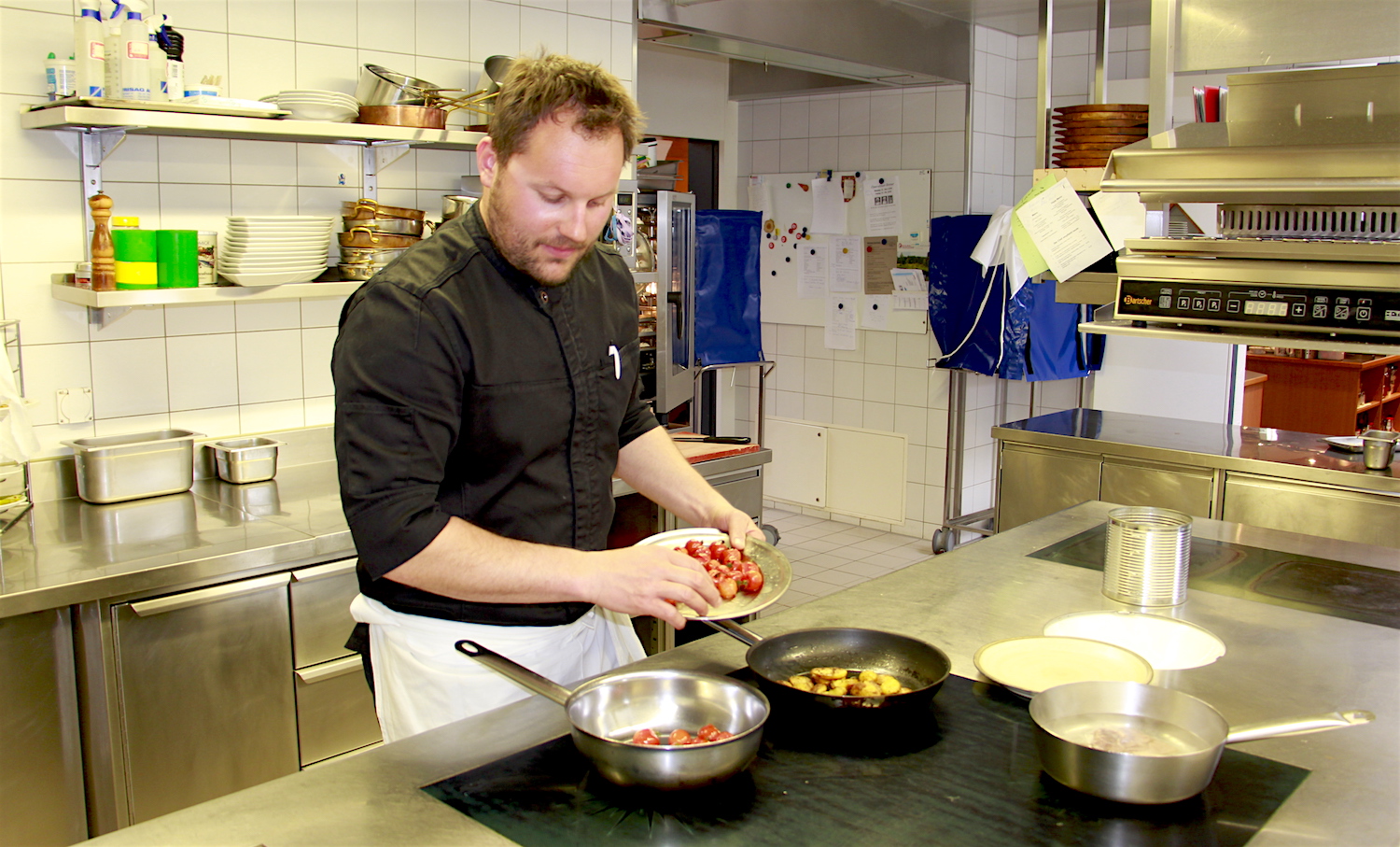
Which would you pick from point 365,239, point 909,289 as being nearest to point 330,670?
point 365,239

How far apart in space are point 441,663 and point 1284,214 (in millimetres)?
1764

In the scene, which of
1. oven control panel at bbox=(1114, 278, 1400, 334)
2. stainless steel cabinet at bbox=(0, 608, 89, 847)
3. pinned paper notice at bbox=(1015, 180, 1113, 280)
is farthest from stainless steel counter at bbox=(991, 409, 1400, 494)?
stainless steel cabinet at bbox=(0, 608, 89, 847)

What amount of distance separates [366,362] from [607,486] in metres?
0.50

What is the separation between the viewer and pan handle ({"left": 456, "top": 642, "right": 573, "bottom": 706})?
4.43 feet

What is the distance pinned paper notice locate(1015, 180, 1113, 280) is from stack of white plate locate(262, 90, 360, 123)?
6.19ft

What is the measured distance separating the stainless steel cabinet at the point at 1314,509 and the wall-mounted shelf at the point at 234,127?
270 centimetres

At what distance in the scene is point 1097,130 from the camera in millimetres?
3156

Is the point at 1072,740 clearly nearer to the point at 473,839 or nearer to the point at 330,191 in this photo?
the point at 473,839

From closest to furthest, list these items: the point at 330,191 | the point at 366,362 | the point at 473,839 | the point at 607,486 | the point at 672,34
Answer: the point at 473,839 → the point at 366,362 → the point at 607,486 → the point at 330,191 → the point at 672,34

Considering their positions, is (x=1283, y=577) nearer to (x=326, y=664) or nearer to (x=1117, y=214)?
(x=1117, y=214)

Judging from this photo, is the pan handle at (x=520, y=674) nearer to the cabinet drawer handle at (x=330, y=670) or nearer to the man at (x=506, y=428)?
the man at (x=506, y=428)

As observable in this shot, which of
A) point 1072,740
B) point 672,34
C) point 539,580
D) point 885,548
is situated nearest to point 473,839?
point 539,580

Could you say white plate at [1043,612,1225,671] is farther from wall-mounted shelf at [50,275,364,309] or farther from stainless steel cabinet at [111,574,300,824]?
wall-mounted shelf at [50,275,364,309]

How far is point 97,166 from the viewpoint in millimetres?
2793
